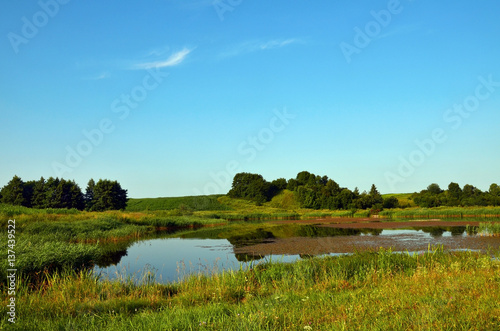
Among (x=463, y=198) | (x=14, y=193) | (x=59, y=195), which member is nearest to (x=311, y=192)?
(x=463, y=198)

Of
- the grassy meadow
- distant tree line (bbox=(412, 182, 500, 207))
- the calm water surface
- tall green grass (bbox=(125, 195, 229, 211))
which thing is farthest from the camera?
tall green grass (bbox=(125, 195, 229, 211))

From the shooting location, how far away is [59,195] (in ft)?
223

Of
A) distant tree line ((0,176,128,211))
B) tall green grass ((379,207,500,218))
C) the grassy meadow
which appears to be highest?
distant tree line ((0,176,128,211))

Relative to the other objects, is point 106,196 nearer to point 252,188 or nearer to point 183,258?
point 252,188

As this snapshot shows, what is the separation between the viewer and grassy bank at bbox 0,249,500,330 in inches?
197

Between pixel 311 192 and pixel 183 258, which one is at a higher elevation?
pixel 311 192

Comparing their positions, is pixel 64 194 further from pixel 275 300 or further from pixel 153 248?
pixel 275 300

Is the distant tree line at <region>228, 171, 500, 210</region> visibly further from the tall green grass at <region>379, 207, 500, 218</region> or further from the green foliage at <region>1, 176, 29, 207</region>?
the green foliage at <region>1, 176, 29, 207</region>

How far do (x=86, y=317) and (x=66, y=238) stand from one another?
1828 centimetres

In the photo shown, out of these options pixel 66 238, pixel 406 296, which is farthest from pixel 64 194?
pixel 406 296

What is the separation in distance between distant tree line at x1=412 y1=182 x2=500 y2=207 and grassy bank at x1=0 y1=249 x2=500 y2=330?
65.7 m

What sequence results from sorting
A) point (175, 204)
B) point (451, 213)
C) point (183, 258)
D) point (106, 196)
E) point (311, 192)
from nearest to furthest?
point (183, 258), point (451, 213), point (106, 196), point (311, 192), point (175, 204)

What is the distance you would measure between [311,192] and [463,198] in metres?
31.6

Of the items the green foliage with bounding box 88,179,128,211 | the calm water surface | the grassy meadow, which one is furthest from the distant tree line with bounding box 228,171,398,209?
the grassy meadow
